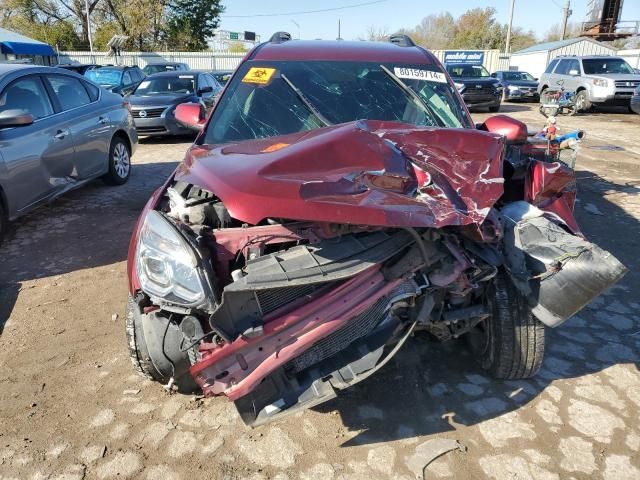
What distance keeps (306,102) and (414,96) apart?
0.76 meters

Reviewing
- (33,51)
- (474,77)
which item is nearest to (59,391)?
(474,77)

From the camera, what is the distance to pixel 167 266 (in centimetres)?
214

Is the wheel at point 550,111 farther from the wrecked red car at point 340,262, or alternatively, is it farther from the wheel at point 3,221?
the wheel at point 3,221

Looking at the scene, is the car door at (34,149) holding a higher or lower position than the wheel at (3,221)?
higher

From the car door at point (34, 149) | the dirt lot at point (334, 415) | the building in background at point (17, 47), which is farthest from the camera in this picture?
the building in background at point (17, 47)

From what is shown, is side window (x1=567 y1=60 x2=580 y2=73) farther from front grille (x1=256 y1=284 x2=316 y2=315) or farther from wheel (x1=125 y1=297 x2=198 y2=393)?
wheel (x1=125 y1=297 x2=198 y2=393)

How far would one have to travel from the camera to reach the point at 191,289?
2.06 metres

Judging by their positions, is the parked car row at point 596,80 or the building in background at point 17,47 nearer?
the parked car row at point 596,80

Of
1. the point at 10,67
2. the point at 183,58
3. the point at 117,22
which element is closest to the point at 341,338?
the point at 10,67

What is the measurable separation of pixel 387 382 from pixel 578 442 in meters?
1.02

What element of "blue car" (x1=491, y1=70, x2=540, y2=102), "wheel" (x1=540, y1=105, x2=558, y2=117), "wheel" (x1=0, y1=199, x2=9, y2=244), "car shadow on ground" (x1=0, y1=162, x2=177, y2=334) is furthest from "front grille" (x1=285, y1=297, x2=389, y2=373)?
"blue car" (x1=491, y1=70, x2=540, y2=102)

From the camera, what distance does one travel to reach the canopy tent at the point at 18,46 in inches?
908

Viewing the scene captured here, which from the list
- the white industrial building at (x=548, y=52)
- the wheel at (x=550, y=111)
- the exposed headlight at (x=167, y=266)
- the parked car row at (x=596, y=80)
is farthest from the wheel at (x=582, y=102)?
the exposed headlight at (x=167, y=266)

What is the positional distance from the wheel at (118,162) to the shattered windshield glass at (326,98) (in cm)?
409
